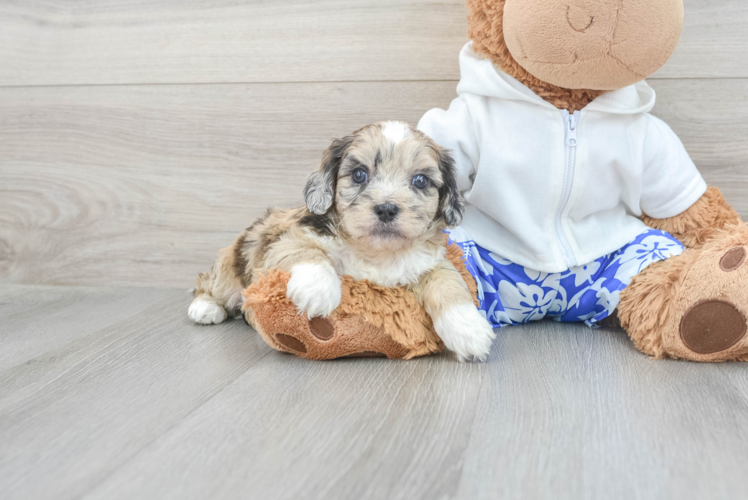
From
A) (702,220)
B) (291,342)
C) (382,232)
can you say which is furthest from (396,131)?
(702,220)

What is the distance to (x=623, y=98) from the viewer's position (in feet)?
5.82

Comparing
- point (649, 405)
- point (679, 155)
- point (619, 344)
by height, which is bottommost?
point (619, 344)

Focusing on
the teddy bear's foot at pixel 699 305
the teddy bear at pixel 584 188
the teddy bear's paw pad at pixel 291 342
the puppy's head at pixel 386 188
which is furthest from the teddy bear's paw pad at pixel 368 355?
the teddy bear's foot at pixel 699 305

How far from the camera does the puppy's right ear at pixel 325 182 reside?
157 centimetres

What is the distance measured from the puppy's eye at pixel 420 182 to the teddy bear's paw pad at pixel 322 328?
1.32 feet

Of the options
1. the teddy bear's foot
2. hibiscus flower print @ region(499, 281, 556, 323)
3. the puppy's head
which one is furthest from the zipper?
the puppy's head

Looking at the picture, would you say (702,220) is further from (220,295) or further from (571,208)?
(220,295)

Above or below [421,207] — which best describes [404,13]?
above

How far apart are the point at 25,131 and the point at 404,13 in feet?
5.16

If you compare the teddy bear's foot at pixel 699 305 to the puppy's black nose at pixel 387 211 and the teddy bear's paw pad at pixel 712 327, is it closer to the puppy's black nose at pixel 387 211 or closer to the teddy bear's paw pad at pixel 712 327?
the teddy bear's paw pad at pixel 712 327

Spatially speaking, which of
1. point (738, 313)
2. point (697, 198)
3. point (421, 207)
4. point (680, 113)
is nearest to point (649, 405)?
point (738, 313)

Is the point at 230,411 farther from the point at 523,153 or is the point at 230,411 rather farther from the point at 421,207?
the point at 523,153

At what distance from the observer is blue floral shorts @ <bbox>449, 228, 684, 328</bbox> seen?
69.9 inches

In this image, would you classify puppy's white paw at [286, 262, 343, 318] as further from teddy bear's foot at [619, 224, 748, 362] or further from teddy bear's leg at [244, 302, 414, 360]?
teddy bear's foot at [619, 224, 748, 362]
